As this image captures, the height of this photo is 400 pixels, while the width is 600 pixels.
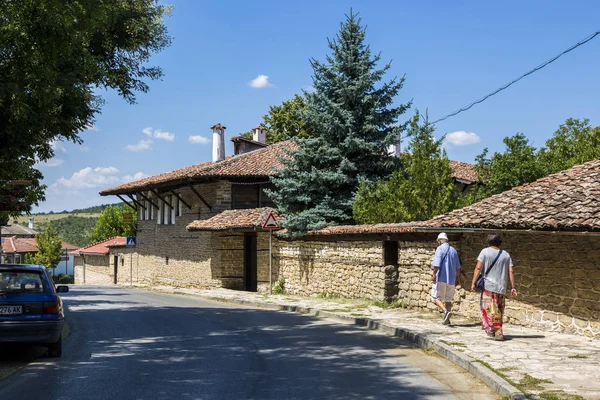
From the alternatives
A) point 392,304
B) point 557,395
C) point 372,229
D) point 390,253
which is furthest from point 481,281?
point 390,253

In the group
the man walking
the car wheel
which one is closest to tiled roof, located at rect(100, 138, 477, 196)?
the man walking

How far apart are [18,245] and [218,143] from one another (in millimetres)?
56273

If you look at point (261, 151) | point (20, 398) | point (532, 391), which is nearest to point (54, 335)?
point (20, 398)

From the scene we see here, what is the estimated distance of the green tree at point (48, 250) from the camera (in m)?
75.1

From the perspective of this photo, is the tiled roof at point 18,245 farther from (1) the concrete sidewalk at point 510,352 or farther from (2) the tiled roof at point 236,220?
(1) the concrete sidewalk at point 510,352

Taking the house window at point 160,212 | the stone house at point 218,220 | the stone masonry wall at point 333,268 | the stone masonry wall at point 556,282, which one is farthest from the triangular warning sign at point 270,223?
the house window at point 160,212

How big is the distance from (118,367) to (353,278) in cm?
1044

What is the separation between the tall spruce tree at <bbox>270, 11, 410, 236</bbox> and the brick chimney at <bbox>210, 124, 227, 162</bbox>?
11.9 metres

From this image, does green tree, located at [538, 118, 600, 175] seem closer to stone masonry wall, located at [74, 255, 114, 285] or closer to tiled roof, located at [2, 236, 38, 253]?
stone masonry wall, located at [74, 255, 114, 285]

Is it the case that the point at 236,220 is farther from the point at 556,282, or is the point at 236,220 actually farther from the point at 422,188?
the point at 556,282

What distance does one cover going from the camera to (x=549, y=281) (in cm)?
1131

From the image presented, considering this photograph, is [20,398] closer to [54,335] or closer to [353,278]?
[54,335]

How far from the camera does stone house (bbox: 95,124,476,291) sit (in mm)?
26047

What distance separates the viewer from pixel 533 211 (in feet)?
37.2
